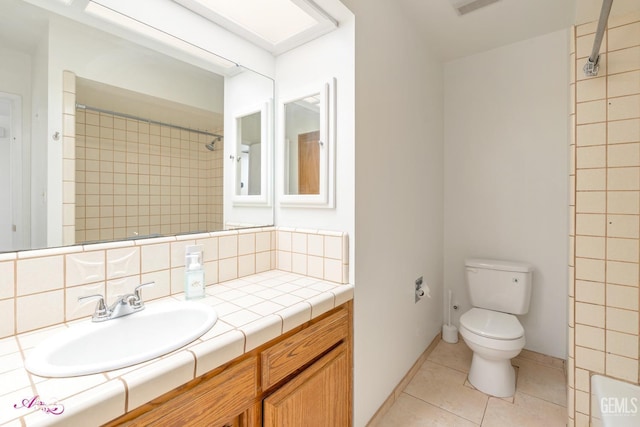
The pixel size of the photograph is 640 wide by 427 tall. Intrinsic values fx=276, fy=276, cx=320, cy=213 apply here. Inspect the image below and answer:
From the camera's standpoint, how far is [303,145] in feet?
4.98

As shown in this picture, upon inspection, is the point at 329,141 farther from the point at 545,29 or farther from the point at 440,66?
the point at 545,29

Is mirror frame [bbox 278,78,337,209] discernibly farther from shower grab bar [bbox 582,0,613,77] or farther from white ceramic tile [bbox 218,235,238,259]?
shower grab bar [bbox 582,0,613,77]

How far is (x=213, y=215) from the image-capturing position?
141 centimetres

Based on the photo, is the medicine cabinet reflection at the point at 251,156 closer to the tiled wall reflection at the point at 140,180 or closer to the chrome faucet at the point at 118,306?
the tiled wall reflection at the point at 140,180

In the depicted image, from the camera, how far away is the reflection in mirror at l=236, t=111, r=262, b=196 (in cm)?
158

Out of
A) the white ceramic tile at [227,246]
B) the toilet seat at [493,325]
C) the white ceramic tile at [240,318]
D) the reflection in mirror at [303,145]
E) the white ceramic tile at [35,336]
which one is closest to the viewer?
the white ceramic tile at [35,336]

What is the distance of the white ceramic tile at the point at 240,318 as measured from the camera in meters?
0.88

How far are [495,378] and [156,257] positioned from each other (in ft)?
6.71

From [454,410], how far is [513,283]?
965mm

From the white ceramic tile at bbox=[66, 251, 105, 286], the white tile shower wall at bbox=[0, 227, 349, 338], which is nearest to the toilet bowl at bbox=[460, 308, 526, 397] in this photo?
the white tile shower wall at bbox=[0, 227, 349, 338]

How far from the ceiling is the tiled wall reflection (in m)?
1.50

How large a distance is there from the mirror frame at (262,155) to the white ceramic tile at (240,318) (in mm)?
731

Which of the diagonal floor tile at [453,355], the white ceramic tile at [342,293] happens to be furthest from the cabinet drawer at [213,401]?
the diagonal floor tile at [453,355]

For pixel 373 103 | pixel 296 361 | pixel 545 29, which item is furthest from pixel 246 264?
pixel 545 29
